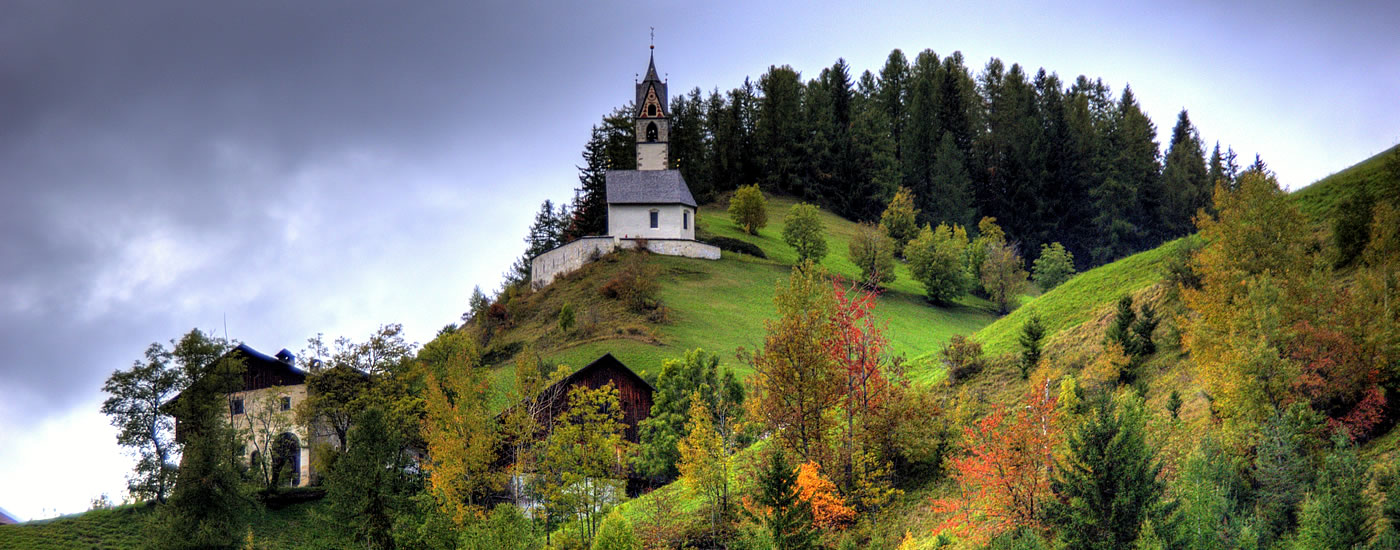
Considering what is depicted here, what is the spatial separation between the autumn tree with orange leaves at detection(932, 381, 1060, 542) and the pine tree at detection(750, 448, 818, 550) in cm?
417

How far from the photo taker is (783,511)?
3086 cm

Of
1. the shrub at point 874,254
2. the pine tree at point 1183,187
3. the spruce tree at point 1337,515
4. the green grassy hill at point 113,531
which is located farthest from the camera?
the pine tree at point 1183,187

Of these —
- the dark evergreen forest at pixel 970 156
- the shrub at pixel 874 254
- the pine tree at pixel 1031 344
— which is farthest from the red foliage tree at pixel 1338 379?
the dark evergreen forest at pixel 970 156

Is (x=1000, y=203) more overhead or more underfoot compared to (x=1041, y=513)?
more overhead

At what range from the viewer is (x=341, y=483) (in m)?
39.8

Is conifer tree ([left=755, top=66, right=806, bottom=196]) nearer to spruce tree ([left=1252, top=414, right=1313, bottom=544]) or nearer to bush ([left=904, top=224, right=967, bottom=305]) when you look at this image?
bush ([left=904, top=224, right=967, bottom=305])

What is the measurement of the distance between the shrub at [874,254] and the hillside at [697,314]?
1.28 metres

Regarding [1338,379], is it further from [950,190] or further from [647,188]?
[950,190]

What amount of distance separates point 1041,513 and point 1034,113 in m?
102

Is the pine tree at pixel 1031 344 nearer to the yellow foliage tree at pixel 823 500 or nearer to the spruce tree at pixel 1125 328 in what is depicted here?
the spruce tree at pixel 1125 328

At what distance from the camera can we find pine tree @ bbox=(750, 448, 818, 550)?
30641 mm

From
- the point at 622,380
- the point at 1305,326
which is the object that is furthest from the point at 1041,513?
the point at 622,380

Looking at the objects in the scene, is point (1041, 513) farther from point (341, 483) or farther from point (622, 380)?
point (622, 380)

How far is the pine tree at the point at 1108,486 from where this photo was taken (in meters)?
27.2
